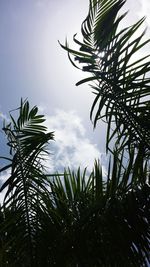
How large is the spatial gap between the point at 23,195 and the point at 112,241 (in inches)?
39.2

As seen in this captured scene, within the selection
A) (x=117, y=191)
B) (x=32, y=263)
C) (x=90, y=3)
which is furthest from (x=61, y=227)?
(x=90, y=3)

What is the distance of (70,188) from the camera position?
3170 mm

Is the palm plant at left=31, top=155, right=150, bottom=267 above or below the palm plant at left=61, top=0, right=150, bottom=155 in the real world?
below

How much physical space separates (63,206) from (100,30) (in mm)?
1553

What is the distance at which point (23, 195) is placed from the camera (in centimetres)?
307

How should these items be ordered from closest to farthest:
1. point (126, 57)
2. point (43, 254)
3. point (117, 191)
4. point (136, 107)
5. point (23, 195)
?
point (126, 57), point (136, 107), point (117, 191), point (43, 254), point (23, 195)

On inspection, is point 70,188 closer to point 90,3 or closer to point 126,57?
point 126,57

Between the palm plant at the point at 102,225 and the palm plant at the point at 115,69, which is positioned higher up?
the palm plant at the point at 115,69

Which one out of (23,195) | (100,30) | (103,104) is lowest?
(23,195)

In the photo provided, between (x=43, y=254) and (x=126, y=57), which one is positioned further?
(x=43, y=254)

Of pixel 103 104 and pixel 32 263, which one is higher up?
pixel 103 104

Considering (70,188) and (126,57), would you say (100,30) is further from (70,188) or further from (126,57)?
(70,188)

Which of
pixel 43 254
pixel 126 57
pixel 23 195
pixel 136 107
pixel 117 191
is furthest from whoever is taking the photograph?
pixel 23 195

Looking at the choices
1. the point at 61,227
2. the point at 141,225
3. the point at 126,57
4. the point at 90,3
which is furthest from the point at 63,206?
the point at 90,3
